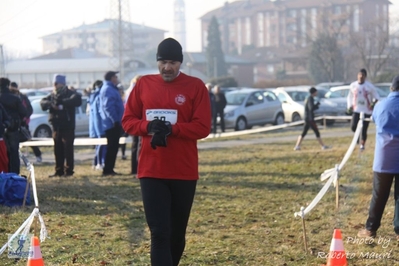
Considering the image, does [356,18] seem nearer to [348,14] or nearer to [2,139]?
→ [348,14]

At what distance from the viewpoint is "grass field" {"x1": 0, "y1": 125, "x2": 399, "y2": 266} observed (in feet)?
26.7

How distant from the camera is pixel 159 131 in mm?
6121

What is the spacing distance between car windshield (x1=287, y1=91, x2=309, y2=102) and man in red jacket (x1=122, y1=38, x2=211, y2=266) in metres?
28.2

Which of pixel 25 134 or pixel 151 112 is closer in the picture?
pixel 151 112

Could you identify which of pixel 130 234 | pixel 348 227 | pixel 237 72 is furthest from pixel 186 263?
pixel 237 72

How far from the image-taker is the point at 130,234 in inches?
365

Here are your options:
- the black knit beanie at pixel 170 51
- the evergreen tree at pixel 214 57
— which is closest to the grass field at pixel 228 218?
the black knit beanie at pixel 170 51

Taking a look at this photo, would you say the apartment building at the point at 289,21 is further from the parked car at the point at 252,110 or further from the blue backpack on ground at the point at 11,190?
the blue backpack on ground at the point at 11,190

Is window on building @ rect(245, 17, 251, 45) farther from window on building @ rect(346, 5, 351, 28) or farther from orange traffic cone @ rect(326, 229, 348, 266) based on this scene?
orange traffic cone @ rect(326, 229, 348, 266)

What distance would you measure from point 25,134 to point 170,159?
8872 mm

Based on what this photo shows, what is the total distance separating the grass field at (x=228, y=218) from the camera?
8.13 m

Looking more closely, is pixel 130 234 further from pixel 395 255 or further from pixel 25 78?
pixel 25 78

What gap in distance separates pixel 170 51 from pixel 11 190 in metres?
5.59

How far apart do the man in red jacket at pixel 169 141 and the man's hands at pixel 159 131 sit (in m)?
0.01
